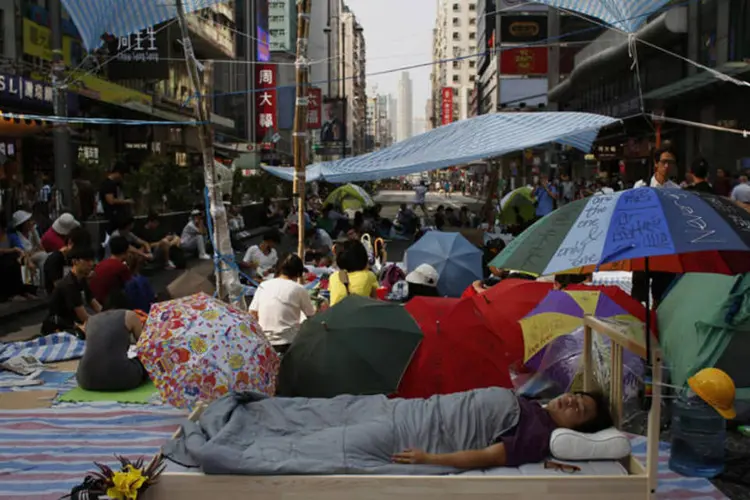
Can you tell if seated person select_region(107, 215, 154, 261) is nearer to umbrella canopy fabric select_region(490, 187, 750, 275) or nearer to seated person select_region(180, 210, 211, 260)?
seated person select_region(180, 210, 211, 260)

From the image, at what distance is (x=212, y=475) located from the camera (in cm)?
403

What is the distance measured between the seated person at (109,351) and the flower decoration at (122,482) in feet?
9.60

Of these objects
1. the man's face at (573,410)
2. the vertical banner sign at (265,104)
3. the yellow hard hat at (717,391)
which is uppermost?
the vertical banner sign at (265,104)

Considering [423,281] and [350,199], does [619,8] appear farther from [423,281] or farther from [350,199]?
[350,199]

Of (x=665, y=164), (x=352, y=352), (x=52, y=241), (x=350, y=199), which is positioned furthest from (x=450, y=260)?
(x=350, y=199)

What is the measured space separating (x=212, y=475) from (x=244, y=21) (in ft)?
192

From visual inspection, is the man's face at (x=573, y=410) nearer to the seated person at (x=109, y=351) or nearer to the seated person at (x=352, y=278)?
the seated person at (x=109, y=351)

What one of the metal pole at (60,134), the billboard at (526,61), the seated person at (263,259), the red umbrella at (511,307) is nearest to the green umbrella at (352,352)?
the red umbrella at (511,307)

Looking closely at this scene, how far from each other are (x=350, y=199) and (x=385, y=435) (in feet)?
72.7

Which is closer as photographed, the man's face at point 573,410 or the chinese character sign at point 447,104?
the man's face at point 573,410

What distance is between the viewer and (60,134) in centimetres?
1514

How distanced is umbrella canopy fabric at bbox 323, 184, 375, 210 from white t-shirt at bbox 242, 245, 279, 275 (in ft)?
40.3

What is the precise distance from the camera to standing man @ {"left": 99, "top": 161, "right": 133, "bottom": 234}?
607 inches

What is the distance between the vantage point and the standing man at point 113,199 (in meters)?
15.4
